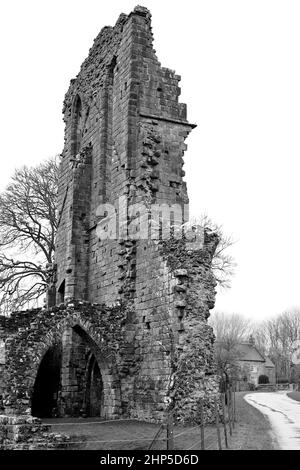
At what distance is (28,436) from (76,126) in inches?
573

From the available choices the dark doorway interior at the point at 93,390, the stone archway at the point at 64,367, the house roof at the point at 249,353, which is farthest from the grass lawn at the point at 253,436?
the house roof at the point at 249,353

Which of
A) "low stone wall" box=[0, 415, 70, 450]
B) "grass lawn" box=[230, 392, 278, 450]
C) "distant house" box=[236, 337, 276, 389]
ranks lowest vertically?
"grass lawn" box=[230, 392, 278, 450]

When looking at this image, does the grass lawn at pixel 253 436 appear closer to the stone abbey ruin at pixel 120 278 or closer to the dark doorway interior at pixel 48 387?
the stone abbey ruin at pixel 120 278

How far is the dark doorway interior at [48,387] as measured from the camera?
18.2 metres

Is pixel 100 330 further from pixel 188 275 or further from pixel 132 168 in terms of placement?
pixel 132 168

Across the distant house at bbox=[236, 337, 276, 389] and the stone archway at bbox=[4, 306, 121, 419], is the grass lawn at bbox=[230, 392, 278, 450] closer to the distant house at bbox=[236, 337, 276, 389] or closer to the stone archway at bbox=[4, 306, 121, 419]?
the stone archway at bbox=[4, 306, 121, 419]

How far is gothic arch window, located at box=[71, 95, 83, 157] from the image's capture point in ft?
75.5

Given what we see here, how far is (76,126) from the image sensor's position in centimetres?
2339

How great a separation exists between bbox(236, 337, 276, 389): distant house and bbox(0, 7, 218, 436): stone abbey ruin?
4798 centimetres

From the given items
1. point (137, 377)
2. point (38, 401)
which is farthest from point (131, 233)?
point (38, 401)

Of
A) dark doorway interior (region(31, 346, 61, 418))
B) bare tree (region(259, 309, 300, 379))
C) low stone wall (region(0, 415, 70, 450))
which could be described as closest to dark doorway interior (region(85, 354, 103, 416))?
dark doorway interior (region(31, 346, 61, 418))

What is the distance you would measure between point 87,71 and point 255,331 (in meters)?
79.1

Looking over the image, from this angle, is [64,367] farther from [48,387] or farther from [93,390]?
[93,390]

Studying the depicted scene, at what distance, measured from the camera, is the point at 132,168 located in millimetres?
17625
